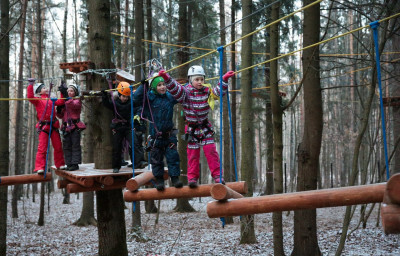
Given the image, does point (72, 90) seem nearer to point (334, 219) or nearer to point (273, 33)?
point (273, 33)

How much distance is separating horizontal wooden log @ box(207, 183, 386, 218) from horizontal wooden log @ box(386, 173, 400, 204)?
270 mm

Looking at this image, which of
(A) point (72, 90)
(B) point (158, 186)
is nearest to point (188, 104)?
(B) point (158, 186)

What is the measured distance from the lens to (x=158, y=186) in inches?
187

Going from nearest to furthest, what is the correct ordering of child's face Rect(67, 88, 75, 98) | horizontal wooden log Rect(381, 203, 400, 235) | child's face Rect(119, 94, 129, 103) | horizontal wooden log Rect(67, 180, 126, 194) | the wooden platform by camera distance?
horizontal wooden log Rect(381, 203, 400, 235)
the wooden platform
horizontal wooden log Rect(67, 180, 126, 194)
child's face Rect(119, 94, 129, 103)
child's face Rect(67, 88, 75, 98)

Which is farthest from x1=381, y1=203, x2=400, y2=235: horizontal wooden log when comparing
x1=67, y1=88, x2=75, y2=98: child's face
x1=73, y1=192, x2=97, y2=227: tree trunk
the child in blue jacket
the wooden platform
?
x1=73, y1=192, x2=97, y2=227: tree trunk

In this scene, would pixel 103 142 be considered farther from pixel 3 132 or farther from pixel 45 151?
pixel 3 132

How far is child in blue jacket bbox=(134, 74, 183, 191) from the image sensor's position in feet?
16.7

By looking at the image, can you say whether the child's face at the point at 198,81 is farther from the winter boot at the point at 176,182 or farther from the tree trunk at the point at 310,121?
the tree trunk at the point at 310,121

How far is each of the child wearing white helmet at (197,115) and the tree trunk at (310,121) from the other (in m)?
2.29

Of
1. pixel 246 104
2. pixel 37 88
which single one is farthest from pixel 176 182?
pixel 246 104

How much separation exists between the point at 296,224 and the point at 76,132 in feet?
14.9

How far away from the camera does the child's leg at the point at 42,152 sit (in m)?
6.63

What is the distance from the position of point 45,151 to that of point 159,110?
2.77 m

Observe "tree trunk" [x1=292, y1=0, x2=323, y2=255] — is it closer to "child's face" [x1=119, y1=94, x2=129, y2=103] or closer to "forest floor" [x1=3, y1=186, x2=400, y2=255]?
"forest floor" [x1=3, y1=186, x2=400, y2=255]
